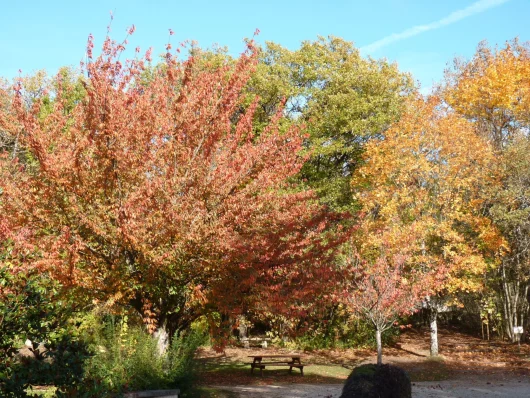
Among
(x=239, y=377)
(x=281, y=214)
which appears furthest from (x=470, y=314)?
(x=281, y=214)

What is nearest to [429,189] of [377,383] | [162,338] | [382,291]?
[382,291]

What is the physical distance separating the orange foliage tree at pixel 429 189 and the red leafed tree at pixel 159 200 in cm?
996

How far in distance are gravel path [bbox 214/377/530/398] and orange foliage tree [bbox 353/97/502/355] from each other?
3965 mm

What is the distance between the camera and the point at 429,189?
20609mm

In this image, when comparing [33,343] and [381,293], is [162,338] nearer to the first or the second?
[33,343]

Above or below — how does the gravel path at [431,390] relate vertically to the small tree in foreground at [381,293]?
below

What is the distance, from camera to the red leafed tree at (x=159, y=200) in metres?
8.53

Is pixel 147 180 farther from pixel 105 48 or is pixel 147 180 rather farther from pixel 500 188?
pixel 500 188

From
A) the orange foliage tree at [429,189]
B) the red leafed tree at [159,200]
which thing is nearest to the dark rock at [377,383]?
the red leafed tree at [159,200]

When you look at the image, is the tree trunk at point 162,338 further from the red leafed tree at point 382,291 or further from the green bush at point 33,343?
the red leafed tree at point 382,291

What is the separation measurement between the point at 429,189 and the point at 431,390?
8.87m

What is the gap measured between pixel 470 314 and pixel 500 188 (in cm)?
970

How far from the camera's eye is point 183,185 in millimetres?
8852

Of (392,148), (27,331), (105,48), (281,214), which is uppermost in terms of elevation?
(392,148)
